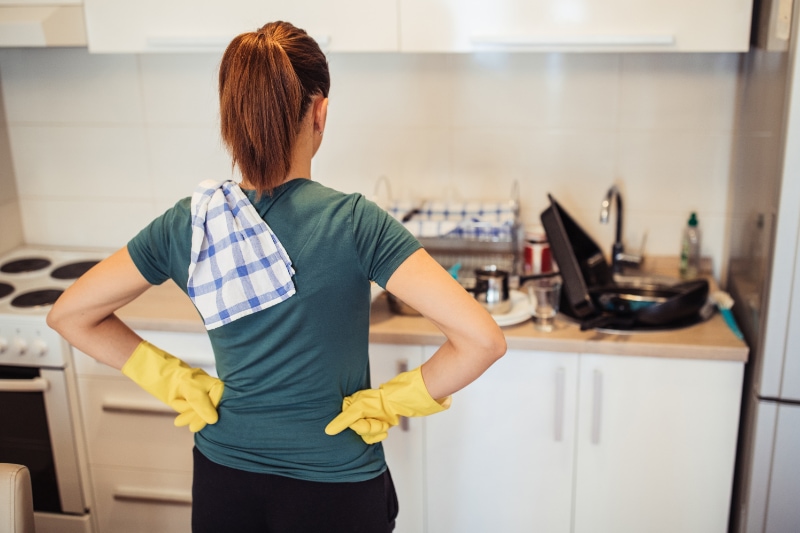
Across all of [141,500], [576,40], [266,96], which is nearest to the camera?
[266,96]

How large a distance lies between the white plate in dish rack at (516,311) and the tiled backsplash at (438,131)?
29 cm

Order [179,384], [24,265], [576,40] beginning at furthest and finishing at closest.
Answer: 1. [24,265]
2. [576,40]
3. [179,384]

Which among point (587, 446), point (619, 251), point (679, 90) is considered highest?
point (679, 90)

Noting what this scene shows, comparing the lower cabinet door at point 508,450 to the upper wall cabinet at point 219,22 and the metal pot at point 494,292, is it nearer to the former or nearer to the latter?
the metal pot at point 494,292

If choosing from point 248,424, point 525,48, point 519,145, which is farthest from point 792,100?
point 248,424

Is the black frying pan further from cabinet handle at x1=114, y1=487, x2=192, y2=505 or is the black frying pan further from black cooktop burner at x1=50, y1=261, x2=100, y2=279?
black cooktop burner at x1=50, y1=261, x2=100, y2=279

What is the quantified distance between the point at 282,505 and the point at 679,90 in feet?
4.91

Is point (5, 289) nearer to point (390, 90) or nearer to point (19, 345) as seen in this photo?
point (19, 345)

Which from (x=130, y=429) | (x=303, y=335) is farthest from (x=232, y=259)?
(x=130, y=429)

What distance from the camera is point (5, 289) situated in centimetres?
235

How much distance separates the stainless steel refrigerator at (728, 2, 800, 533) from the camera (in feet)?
5.51

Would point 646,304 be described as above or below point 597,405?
above

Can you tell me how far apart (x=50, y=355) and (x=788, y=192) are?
1776 mm

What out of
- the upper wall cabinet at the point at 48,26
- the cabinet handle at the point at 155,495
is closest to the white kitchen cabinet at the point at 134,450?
the cabinet handle at the point at 155,495
